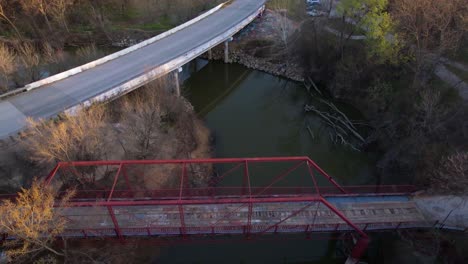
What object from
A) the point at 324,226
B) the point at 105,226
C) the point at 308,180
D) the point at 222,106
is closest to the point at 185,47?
the point at 222,106

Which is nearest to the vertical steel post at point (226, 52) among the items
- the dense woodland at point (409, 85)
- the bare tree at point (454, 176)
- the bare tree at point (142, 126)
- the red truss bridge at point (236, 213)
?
the dense woodland at point (409, 85)

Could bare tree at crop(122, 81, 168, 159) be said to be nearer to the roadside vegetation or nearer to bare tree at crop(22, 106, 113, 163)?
bare tree at crop(22, 106, 113, 163)

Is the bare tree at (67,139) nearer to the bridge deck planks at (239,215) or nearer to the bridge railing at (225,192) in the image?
the bridge railing at (225,192)

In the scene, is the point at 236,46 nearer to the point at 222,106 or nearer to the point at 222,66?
the point at 222,66

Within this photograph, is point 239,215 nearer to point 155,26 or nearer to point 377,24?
point 377,24

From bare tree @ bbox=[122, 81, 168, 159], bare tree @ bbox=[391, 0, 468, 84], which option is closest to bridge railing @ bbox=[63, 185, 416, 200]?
bare tree @ bbox=[122, 81, 168, 159]

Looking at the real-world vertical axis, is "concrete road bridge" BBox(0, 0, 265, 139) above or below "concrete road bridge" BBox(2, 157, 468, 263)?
above

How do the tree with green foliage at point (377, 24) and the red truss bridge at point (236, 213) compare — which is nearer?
the red truss bridge at point (236, 213)
